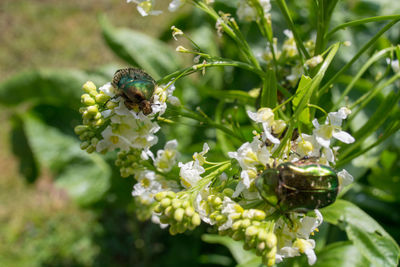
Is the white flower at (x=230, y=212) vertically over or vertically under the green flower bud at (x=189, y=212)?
over

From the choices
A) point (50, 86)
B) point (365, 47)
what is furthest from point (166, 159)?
point (50, 86)

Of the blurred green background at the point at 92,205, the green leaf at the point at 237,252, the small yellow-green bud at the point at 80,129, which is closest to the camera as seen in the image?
the small yellow-green bud at the point at 80,129

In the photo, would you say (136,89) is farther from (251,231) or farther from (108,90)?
(251,231)

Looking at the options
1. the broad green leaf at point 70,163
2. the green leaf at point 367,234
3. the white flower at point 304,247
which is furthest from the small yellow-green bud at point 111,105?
the broad green leaf at point 70,163

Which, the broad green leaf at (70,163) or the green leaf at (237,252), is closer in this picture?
the green leaf at (237,252)

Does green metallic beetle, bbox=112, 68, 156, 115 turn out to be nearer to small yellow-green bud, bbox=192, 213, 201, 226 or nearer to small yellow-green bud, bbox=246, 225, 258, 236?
small yellow-green bud, bbox=192, 213, 201, 226

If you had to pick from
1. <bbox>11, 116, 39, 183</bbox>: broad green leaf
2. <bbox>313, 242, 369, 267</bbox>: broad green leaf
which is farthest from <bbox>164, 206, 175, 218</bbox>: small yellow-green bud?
<bbox>11, 116, 39, 183</bbox>: broad green leaf

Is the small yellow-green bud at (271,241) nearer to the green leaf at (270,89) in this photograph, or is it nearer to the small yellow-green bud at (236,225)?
the small yellow-green bud at (236,225)
